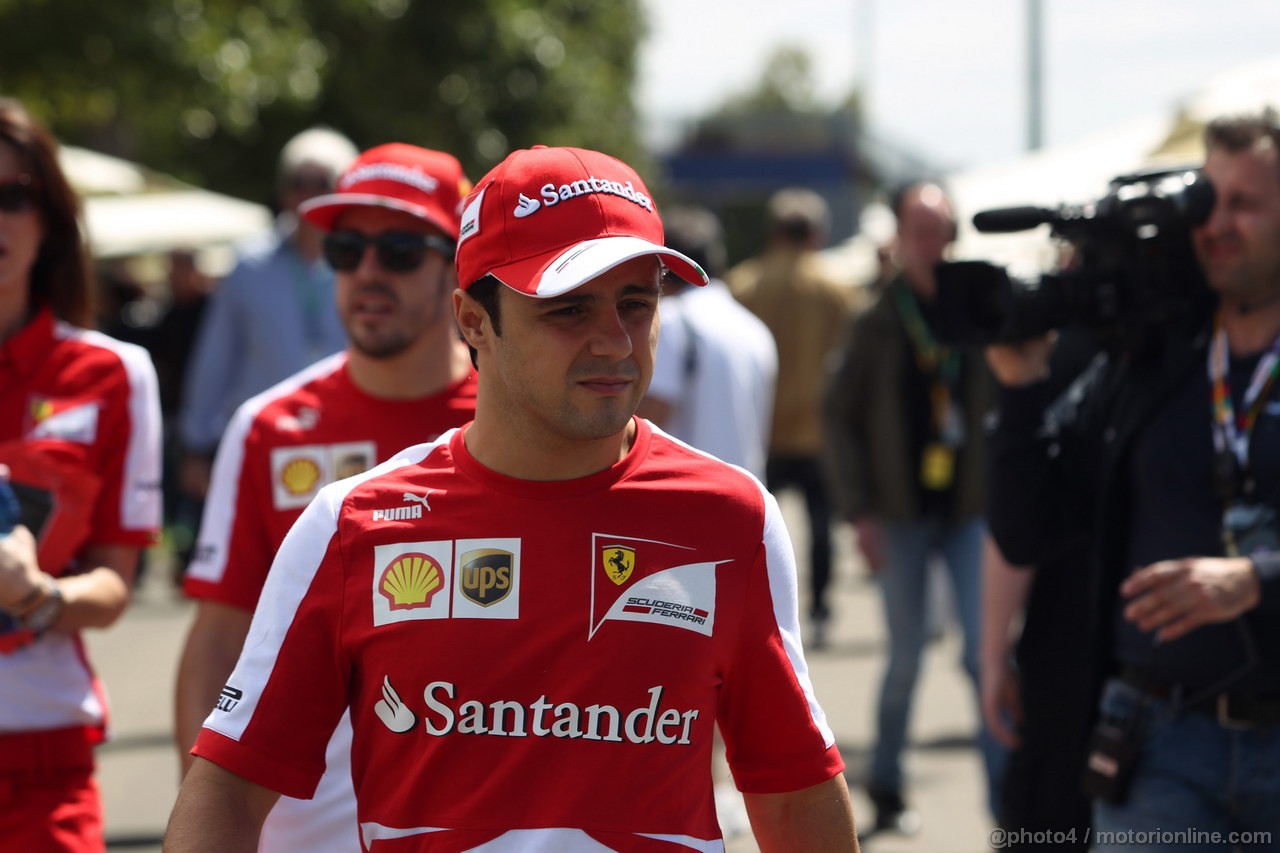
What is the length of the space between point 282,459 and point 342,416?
0.15 meters

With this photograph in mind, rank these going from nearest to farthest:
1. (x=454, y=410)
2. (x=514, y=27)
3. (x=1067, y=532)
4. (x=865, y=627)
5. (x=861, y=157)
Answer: (x=454, y=410)
(x=1067, y=532)
(x=865, y=627)
(x=514, y=27)
(x=861, y=157)

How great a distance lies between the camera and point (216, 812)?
2.56 m

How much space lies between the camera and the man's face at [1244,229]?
3.97 meters

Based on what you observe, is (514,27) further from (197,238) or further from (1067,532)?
(1067,532)

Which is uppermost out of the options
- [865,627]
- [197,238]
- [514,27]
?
[514,27]

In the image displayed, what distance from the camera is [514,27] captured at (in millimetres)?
29469

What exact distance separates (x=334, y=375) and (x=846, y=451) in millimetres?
3713

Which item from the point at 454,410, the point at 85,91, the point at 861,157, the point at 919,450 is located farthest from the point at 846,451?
the point at 861,157

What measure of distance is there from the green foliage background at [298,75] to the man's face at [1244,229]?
1079 centimetres

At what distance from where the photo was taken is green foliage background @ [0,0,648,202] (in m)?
13.7

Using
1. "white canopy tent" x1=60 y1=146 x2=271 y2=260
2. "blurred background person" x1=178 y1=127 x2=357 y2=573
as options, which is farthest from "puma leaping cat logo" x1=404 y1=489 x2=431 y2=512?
"white canopy tent" x1=60 y1=146 x2=271 y2=260

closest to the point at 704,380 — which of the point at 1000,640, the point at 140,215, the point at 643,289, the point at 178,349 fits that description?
the point at 1000,640

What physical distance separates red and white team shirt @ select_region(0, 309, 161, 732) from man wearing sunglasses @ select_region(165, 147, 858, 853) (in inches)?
50.8

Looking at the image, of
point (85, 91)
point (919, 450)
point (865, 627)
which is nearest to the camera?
point (919, 450)
